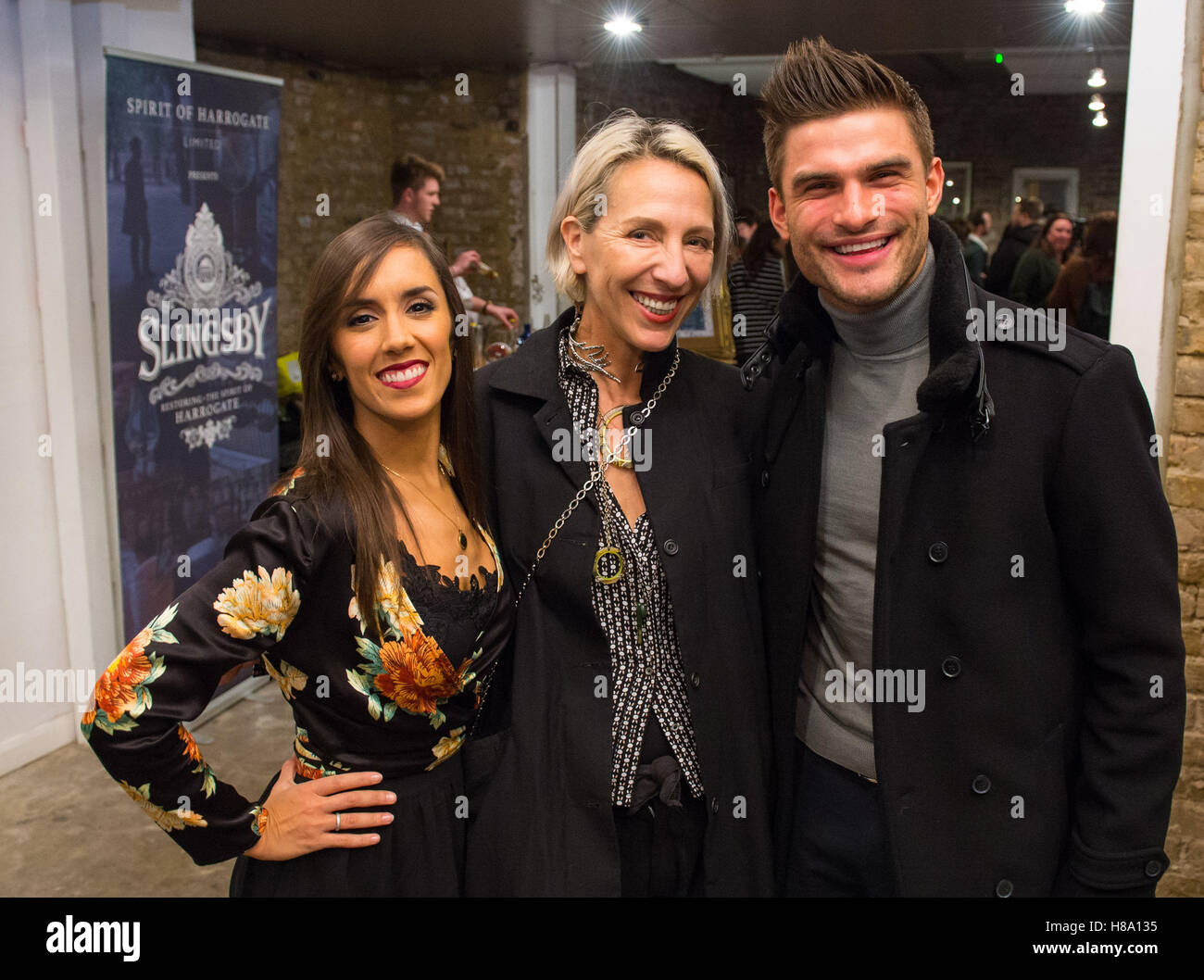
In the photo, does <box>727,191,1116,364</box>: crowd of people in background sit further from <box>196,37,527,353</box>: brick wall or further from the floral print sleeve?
<box>196,37,527,353</box>: brick wall

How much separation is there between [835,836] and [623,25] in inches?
248

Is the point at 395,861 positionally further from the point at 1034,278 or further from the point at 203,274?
the point at 1034,278

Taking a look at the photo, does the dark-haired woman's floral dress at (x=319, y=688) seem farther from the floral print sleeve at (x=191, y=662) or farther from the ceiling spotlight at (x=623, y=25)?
the ceiling spotlight at (x=623, y=25)

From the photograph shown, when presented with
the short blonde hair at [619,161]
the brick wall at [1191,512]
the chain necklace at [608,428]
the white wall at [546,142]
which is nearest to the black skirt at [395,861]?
the chain necklace at [608,428]

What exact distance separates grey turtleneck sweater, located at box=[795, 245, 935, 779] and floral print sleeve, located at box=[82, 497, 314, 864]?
31.6 inches

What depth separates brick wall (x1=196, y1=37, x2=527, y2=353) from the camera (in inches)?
325

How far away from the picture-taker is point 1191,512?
7.97ft

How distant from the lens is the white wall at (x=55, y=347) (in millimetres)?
3490

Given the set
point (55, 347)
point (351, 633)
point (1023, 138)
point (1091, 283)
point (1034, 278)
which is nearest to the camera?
point (351, 633)

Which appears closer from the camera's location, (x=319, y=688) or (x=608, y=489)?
(x=319, y=688)

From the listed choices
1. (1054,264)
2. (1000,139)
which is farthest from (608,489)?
(1000,139)

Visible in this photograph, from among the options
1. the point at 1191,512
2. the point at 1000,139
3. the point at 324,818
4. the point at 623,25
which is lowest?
the point at 324,818

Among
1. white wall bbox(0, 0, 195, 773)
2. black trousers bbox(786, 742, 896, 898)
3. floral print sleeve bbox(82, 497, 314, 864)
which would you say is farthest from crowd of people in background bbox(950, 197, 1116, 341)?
white wall bbox(0, 0, 195, 773)

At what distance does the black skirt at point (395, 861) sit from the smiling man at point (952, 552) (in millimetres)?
593
